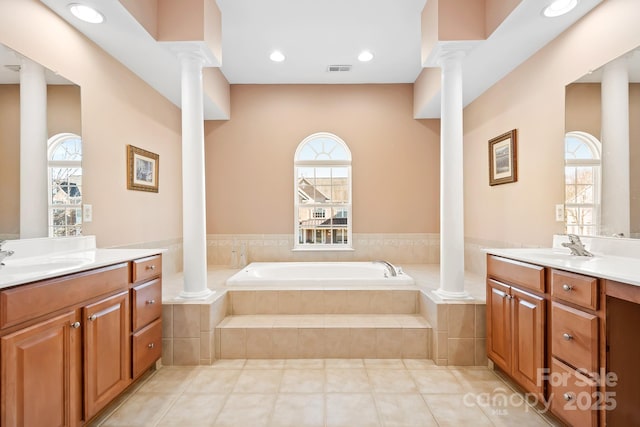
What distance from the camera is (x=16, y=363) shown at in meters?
1.24

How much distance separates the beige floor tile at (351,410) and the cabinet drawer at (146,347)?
1.29 metres

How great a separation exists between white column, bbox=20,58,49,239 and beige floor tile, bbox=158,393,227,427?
142 cm

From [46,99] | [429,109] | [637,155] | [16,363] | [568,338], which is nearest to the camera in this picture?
[16,363]

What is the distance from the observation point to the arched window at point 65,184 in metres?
2.05

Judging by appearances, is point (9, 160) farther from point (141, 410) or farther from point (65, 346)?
point (141, 410)

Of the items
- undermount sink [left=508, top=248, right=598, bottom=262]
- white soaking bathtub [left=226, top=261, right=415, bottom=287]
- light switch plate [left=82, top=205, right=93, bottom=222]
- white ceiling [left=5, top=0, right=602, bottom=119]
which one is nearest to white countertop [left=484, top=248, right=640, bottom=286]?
undermount sink [left=508, top=248, right=598, bottom=262]

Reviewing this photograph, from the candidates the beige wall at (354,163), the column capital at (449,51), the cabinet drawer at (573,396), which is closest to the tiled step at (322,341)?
the cabinet drawer at (573,396)

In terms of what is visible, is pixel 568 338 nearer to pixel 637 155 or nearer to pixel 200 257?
pixel 637 155

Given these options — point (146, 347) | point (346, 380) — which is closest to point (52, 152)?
point (146, 347)

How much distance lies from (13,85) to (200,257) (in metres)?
1.60


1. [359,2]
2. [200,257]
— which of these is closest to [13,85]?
[200,257]

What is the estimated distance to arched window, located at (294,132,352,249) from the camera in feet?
13.8

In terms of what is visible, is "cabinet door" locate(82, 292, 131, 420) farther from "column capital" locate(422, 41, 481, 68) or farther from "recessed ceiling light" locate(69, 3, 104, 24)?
"column capital" locate(422, 41, 481, 68)

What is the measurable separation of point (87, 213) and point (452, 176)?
294 cm
